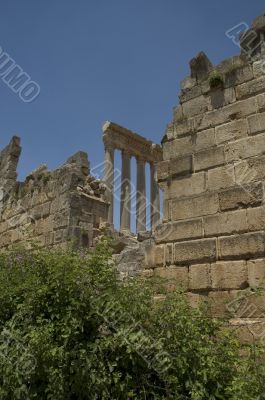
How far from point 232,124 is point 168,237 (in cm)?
180

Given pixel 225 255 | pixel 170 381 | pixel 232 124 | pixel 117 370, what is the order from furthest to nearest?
pixel 232 124 → pixel 225 255 → pixel 117 370 → pixel 170 381

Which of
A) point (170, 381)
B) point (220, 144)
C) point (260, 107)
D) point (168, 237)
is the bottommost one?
point (170, 381)

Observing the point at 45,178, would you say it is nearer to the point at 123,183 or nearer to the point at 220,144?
the point at 220,144

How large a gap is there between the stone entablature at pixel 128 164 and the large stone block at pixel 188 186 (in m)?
19.5

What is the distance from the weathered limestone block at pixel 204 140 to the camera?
5574 millimetres

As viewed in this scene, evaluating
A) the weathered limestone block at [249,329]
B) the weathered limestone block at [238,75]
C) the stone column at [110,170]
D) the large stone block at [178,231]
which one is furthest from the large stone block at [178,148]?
the stone column at [110,170]

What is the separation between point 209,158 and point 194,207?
2.38ft

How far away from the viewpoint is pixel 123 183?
28.1 meters

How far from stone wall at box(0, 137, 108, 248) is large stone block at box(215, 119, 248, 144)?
3.51 metres

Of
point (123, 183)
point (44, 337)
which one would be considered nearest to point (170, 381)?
point (44, 337)

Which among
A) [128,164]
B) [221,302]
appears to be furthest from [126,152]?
[221,302]

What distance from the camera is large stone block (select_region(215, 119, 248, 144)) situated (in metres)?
5.25

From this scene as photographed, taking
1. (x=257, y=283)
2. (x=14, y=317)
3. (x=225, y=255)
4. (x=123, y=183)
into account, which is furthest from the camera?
(x=123, y=183)

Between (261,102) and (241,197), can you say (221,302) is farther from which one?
(261,102)
